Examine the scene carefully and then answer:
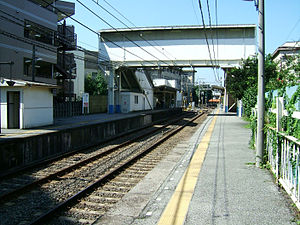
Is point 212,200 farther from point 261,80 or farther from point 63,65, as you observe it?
point 63,65

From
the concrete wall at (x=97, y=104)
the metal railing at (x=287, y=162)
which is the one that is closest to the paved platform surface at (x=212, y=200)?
the metal railing at (x=287, y=162)

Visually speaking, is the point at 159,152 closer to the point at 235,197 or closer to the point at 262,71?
the point at 262,71

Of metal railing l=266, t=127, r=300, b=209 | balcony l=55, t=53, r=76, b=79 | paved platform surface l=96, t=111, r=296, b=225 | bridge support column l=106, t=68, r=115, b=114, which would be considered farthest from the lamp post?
bridge support column l=106, t=68, r=115, b=114

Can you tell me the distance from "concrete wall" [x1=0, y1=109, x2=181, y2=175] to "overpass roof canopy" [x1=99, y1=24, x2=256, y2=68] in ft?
50.5

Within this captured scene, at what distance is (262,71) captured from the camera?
7.98 meters

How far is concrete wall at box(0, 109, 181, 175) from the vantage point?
920cm

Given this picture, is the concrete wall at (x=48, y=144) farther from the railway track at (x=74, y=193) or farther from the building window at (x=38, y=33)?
the building window at (x=38, y=33)

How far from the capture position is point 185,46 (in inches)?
1222

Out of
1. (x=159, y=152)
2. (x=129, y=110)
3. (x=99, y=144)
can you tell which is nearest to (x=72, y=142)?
(x=99, y=144)

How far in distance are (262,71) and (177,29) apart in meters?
23.8

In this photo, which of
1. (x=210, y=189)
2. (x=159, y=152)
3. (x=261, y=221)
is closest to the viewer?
(x=261, y=221)

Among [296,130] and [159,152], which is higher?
[296,130]

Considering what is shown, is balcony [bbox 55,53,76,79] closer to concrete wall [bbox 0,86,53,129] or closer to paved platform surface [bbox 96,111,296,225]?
concrete wall [bbox 0,86,53,129]

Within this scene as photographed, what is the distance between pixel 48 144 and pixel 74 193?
16.1 ft
